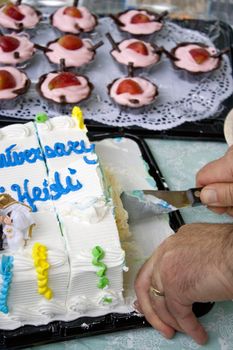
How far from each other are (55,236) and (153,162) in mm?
658

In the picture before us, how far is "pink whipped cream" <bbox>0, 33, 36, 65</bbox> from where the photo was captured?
231 centimetres

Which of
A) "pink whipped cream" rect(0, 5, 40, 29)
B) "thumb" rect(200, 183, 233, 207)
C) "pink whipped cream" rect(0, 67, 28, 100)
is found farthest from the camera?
"pink whipped cream" rect(0, 5, 40, 29)

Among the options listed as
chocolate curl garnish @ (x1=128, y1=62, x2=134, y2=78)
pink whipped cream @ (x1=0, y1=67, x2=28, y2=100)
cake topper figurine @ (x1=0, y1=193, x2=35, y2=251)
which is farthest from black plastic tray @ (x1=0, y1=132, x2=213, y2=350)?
chocolate curl garnish @ (x1=128, y1=62, x2=134, y2=78)

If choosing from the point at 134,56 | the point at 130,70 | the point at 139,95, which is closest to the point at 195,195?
the point at 139,95

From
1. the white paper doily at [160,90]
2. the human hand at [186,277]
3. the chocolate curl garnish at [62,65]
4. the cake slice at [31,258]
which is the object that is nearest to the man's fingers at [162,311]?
the human hand at [186,277]

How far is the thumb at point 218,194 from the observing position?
149 cm

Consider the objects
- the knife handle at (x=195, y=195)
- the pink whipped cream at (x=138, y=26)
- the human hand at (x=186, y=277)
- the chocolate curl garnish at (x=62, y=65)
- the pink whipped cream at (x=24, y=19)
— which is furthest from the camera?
the pink whipped cream at (x=138, y=26)

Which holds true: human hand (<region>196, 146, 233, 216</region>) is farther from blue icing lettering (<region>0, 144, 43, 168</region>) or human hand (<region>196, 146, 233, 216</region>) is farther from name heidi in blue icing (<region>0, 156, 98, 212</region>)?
blue icing lettering (<region>0, 144, 43, 168</region>)

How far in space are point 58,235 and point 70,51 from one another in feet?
3.97

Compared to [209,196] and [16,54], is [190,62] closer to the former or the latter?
[16,54]

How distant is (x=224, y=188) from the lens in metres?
1.49

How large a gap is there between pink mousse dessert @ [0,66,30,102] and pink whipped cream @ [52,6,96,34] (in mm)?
454

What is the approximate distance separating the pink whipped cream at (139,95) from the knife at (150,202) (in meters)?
0.59

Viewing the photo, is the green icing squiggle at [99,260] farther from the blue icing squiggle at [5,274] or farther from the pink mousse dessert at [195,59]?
the pink mousse dessert at [195,59]
